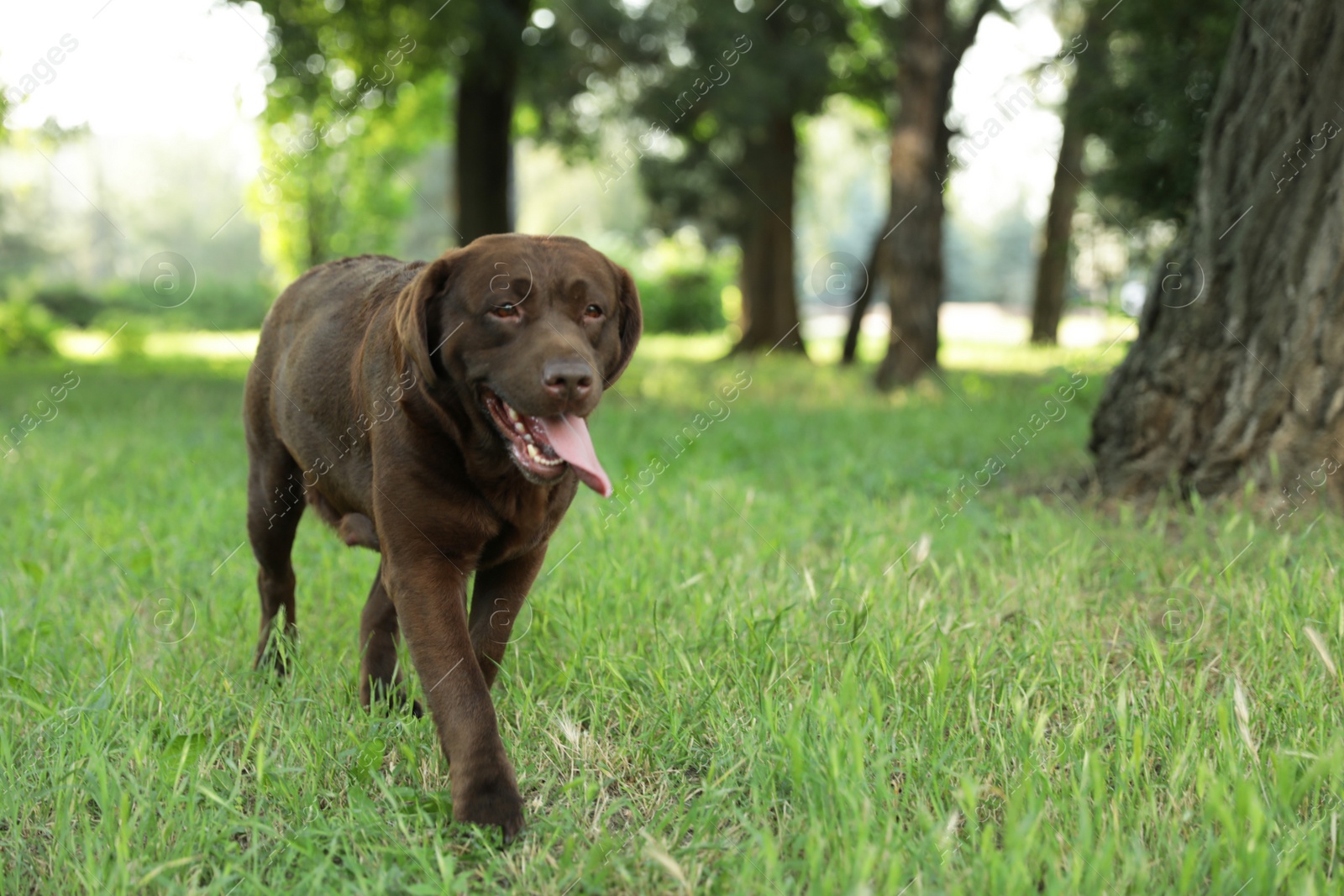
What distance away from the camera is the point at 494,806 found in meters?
2.28

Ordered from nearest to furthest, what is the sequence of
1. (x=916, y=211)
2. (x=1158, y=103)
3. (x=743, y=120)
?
(x=1158, y=103) < (x=916, y=211) < (x=743, y=120)

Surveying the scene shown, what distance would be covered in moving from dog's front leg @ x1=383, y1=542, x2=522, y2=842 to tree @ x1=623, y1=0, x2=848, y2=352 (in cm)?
955

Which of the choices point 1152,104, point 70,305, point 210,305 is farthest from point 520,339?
point 210,305

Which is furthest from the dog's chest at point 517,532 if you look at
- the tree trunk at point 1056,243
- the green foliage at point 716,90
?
the tree trunk at point 1056,243

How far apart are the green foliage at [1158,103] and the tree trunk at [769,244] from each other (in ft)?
22.5

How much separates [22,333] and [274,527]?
70.7ft

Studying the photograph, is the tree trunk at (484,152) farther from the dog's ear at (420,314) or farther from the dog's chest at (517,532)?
the dog's chest at (517,532)

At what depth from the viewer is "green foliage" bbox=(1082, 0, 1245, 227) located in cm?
895

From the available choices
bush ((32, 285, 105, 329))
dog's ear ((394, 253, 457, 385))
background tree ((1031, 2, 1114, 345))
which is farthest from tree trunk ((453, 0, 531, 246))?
bush ((32, 285, 105, 329))

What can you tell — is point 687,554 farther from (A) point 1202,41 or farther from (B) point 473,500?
(A) point 1202,41

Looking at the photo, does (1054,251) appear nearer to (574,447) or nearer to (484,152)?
(484,152)

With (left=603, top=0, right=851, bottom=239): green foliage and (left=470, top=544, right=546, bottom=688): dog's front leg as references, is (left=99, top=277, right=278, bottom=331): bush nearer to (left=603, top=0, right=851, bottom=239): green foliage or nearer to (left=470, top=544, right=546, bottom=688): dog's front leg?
(left=603, top=0, right=851, bottom=239): green foliage

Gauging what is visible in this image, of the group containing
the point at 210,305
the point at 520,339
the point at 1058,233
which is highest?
the point at 520,339

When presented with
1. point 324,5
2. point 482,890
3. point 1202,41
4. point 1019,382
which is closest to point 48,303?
point 324,5
